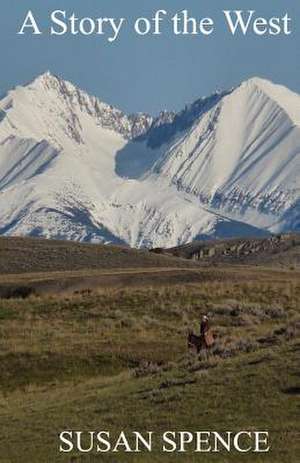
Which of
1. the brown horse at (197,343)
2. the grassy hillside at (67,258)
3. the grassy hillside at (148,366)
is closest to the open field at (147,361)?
the grassy hillside at (148,366)

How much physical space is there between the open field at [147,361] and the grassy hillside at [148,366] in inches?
1.9

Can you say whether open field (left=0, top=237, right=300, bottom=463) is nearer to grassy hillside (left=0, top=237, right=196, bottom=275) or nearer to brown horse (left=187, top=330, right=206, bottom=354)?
brown horse (left=187, top=330, right=206, bottom=354)

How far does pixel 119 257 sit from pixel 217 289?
41.4m

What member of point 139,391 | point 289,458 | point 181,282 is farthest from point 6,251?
point 289,458

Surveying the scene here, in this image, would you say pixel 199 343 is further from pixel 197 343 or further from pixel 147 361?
pixel 147 361

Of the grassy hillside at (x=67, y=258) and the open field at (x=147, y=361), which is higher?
the grassy hillside at (x=67, y=258)

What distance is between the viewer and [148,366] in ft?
115

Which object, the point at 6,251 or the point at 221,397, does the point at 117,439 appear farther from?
the point at 6,251

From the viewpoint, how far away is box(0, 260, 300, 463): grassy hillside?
82.9ft

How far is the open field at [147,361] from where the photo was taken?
25.3 m

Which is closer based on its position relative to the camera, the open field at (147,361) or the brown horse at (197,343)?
the open field at (147,361)

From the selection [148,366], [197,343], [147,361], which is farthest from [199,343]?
[147,361]

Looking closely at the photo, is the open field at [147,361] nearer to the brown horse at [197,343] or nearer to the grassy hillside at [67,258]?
the brown horse at [197,343]

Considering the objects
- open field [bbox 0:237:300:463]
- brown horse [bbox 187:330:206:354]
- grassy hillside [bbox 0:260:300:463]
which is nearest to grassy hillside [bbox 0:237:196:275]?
open field [bbox 0:237:300:463]
